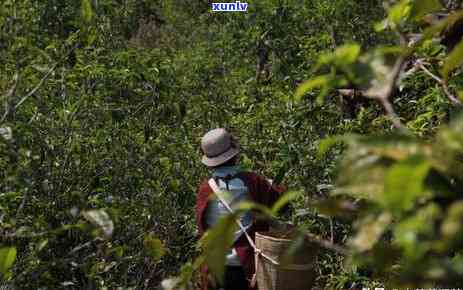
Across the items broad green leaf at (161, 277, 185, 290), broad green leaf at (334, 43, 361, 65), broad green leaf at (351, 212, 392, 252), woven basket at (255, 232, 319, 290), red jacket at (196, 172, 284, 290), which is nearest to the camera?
broad green leaf at (351, 212, 392, 252)

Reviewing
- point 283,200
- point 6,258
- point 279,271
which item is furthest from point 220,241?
point 279,271

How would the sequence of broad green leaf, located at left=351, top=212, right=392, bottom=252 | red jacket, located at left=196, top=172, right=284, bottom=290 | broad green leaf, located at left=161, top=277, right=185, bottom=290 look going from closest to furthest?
1. broad green leaf, located at left=351, top=212, right=392, bottom=252
2. broad green leaf, located at left=161, top=277, right=185, bottom=290
3. red jacket, located at left=196, top=172, right=284, bottom=290

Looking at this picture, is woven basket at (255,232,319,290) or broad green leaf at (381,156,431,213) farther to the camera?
woven basket at (255,232,319,290)

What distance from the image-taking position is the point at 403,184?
2.71ft

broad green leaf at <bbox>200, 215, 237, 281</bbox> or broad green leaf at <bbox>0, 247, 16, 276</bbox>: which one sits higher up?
broad green leaf at <bbox>200, 215, 237, 281</bbox>

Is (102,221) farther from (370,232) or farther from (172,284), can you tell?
(370,232)

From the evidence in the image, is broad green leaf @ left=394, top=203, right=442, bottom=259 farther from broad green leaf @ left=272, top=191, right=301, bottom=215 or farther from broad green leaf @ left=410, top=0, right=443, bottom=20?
broad green leaf @ left=410, top=0, right=443, bottom=20

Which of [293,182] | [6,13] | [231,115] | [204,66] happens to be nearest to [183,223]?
[293,182]

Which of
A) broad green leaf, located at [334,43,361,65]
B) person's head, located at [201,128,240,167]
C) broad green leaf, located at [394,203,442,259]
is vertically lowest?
person's head, located at [201,128,240,167]

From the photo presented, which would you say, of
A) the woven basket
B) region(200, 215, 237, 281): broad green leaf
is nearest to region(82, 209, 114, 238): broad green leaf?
region(200, 215, 237, 281): broad green leaf

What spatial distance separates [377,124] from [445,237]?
2633 mm

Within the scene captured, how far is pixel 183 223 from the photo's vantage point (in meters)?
4.34

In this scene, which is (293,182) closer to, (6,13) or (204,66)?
(6,13)

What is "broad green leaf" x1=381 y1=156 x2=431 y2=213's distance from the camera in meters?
0.81
